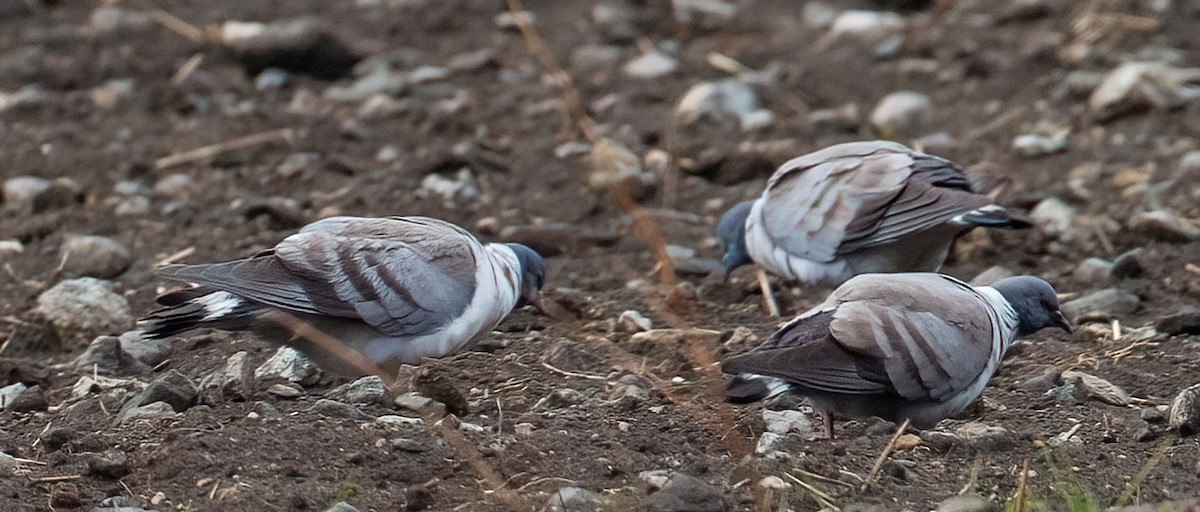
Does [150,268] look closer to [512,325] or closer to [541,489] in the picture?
[512,325]

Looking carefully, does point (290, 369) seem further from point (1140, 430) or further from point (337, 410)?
point (1140, 430)

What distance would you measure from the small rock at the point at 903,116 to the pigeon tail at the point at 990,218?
96.1 inches

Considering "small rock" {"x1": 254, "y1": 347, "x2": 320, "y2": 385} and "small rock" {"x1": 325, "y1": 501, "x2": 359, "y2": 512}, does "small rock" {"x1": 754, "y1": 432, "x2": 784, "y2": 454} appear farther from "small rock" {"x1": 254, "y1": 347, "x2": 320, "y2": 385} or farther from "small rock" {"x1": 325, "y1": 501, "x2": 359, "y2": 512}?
"small rock" {"x1": 254, "y1": 347, "x2": 320, "y2": 385}

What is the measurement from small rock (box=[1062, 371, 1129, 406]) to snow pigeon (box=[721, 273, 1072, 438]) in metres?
0.32

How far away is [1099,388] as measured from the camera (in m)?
4.82

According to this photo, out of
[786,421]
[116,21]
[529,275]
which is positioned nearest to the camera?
[786,421]

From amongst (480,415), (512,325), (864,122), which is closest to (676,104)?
(864,122)

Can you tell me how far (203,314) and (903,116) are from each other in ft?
15.4

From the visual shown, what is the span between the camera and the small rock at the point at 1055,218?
265 inches

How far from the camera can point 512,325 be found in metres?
5.84

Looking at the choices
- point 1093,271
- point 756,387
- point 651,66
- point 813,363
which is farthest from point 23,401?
point 651,66

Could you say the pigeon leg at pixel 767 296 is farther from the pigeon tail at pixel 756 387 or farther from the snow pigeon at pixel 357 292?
the pigeon tail at pixel 756 387

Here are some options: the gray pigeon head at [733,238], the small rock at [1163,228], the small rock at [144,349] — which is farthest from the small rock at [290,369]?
the small rock at [1163,228]

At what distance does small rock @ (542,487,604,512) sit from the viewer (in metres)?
3.75
